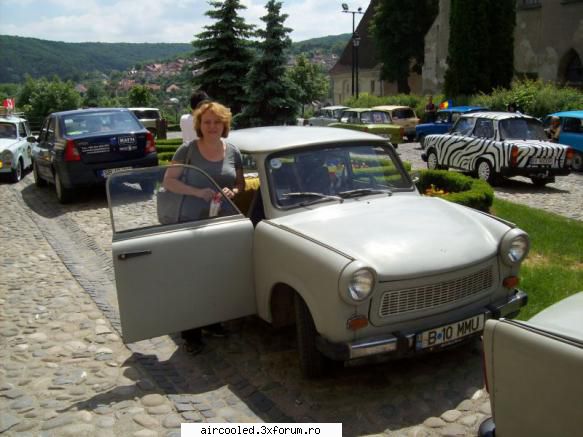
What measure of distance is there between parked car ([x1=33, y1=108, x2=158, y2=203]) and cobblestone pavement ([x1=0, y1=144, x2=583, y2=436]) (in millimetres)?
5203

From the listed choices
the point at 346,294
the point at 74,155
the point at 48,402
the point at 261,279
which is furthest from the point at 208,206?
the point at 74,155

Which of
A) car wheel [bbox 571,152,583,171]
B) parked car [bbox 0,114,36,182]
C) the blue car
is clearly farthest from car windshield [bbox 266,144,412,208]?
the blue car

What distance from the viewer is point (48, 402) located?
429 cm

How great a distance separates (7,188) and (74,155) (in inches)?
164

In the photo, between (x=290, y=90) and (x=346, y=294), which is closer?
(x=346, y=294)

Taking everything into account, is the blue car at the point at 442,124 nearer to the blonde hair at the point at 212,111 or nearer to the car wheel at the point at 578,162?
the car wheel at the point at 578,162

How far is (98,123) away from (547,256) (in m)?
8.84

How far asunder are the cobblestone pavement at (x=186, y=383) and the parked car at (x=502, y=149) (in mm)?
9515

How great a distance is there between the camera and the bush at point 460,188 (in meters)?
8.94

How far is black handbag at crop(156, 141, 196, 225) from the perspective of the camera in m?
4.62

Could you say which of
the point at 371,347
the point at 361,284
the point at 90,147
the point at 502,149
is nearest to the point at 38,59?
the point at 90,147

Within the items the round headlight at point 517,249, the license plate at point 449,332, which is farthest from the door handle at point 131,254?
the round headlight at point 517,249

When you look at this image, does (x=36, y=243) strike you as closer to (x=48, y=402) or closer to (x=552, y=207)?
(x=48, y=402)

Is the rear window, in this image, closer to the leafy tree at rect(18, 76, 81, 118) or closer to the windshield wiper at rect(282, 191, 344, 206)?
the windshield wiper at rect(282, 191, 344, 206)
